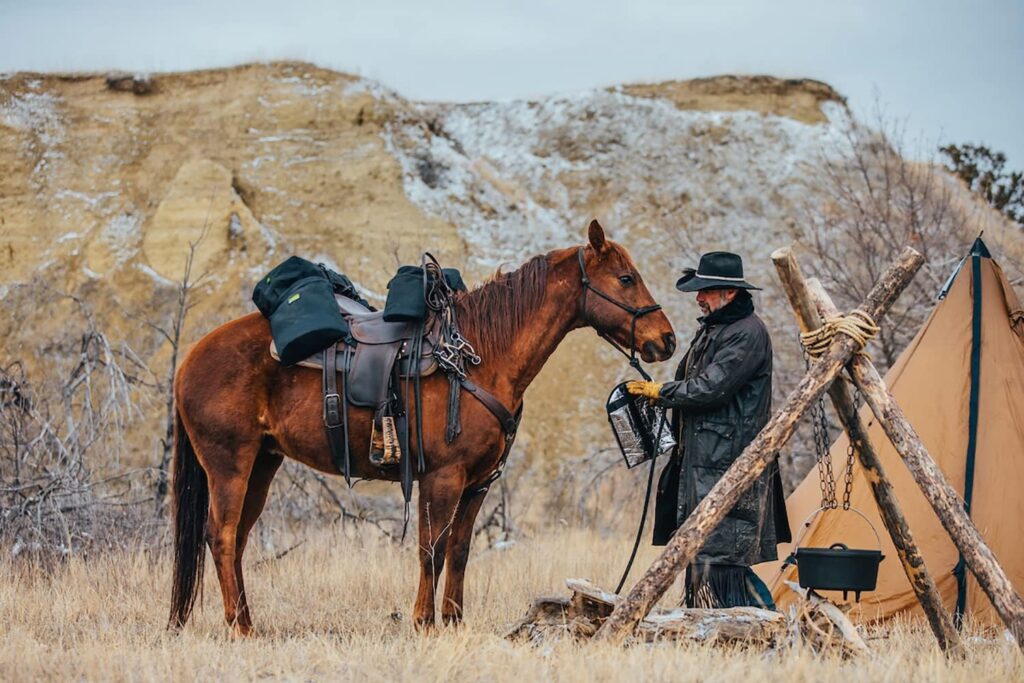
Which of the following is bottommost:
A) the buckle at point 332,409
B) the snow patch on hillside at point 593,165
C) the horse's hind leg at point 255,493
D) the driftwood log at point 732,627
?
the driftwood log at point 732,627

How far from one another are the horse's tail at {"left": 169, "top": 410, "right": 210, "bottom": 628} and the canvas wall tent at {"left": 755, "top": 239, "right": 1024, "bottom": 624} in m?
3.80

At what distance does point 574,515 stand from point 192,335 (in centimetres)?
1107

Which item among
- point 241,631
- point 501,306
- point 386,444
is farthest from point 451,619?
point 501,306

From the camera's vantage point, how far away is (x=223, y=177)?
76.2 feet

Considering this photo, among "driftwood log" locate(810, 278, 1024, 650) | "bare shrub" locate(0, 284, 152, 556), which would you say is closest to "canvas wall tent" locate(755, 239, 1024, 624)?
"driftwood log" locate(810, 278, 1024, 650)

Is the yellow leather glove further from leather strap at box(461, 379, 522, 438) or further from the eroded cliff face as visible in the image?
the eroded cliff face

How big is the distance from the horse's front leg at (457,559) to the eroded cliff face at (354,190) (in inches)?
538

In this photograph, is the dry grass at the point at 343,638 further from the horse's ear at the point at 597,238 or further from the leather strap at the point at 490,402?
the horse's ear at the point at 597,238

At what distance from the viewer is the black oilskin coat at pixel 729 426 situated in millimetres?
5719

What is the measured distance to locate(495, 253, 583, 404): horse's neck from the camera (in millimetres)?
5953

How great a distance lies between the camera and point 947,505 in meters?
4.91

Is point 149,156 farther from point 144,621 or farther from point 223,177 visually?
point 144,621

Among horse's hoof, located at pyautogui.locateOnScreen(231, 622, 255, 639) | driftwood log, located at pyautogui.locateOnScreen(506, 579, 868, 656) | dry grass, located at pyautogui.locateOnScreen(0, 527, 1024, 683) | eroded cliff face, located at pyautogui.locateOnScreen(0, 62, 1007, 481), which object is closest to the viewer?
dry grass, located at pyautogui.locateOnScreen(0, 527, 1024, 683)

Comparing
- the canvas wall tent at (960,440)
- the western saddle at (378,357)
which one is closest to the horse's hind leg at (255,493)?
the western saddle at (378,357)
